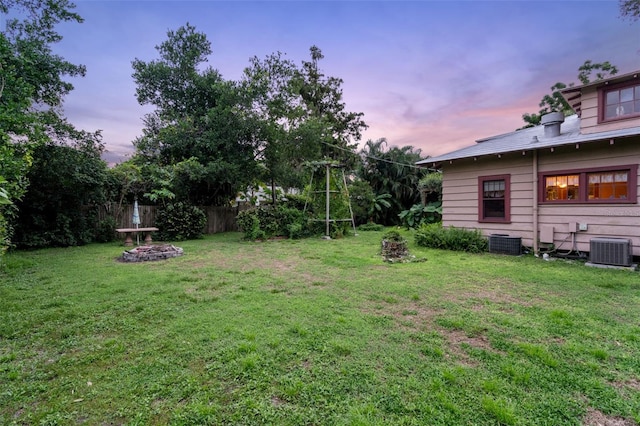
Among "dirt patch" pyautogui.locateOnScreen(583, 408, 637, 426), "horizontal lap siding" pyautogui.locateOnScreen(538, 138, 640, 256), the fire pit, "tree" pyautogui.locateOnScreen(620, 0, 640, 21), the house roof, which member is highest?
"tree" pyautogui.locateOnScreen(620, 0, 640, 21)

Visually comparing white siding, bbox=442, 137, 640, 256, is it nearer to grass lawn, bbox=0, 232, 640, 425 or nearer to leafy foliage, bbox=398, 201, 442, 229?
grass lawn, bbox=0, 232, 640, 425

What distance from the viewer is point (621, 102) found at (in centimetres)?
618

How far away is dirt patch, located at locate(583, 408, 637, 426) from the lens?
1.70 m

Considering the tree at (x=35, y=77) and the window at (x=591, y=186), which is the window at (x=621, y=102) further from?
the tree at (x=35, y=77)

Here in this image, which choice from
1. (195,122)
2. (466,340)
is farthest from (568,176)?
(195,122)

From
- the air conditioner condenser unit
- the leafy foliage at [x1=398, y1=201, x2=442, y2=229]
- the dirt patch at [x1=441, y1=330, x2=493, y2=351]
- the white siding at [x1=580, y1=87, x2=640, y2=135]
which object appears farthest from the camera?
the leafy foliage at [x1=398, y1=201, x2=442, y2=229]

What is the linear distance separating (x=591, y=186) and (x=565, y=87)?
57.8ft

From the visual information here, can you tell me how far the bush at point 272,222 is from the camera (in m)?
10.7

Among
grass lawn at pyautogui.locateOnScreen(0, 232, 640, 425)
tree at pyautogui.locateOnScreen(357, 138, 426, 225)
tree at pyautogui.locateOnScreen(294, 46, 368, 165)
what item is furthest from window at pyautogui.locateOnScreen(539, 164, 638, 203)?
tree at pyautogui.locateOnScreen(294, 46, 368, 165)

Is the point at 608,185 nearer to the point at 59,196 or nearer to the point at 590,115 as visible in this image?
the point at 590,115

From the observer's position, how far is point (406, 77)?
10.2m

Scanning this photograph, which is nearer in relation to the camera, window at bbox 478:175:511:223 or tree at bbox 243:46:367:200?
window at bbox 478:175:511:223

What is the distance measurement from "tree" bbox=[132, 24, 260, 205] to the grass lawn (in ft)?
26.7

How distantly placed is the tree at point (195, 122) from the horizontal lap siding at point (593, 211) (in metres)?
10.5
